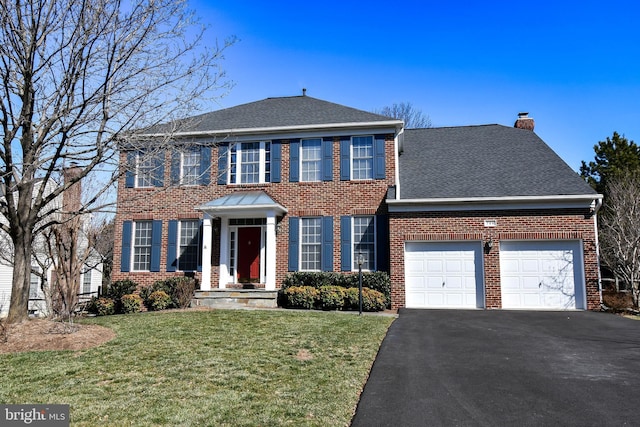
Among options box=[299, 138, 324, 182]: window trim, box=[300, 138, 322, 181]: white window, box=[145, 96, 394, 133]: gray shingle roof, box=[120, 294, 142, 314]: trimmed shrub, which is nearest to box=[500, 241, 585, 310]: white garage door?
box=[145, 96, 394, 133]: gray shingle roof

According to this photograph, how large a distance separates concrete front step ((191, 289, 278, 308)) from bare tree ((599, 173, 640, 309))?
1139 cm

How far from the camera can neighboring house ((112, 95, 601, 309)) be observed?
1355cm

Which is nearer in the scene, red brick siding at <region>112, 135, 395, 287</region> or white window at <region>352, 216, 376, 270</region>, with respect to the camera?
white window at <region>352, 216, 376, 270</region>

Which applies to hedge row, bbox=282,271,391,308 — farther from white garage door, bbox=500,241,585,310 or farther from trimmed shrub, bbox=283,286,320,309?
white garage door, bbox=500,241,585,310

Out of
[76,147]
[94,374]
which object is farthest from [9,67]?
[94,374]

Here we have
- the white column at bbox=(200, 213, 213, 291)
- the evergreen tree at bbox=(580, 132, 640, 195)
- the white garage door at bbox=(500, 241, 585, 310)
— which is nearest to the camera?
the white garage door at bbox=(500, 241, 585, 310)

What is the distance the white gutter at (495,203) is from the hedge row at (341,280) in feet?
7.40

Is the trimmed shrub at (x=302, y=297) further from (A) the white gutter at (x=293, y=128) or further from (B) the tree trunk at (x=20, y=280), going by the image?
(B) the tree trunk at (x=20, y=280)

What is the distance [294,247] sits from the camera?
1520cm

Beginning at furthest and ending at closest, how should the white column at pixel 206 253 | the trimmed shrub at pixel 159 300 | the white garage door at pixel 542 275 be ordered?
the white column at pixel 206 253, the trimmed shrub at pixel 159 300, the white garage door at pixel 542 275

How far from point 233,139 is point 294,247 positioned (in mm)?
4575

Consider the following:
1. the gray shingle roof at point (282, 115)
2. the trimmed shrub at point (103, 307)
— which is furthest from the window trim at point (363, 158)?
the trimmed shrub at point (103, 307)

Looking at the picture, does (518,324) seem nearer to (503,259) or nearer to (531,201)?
(503,259)

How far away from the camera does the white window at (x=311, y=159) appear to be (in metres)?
15.7
